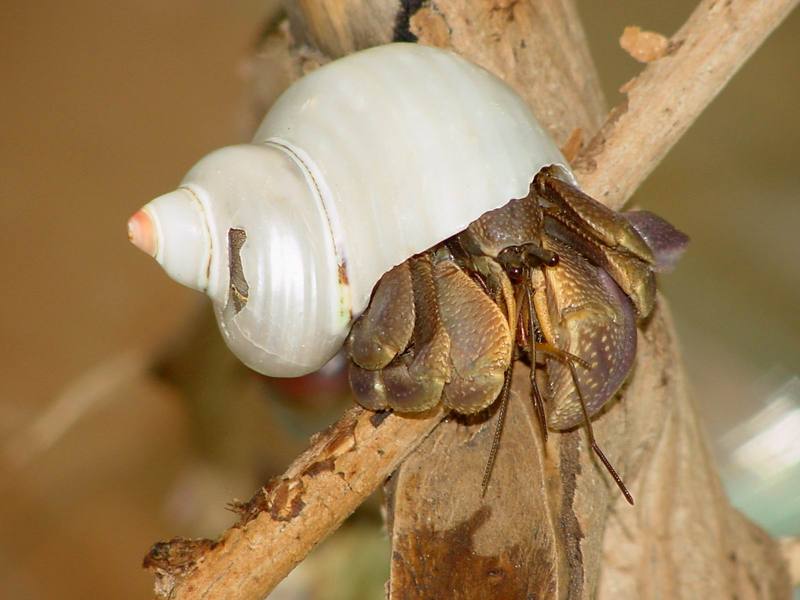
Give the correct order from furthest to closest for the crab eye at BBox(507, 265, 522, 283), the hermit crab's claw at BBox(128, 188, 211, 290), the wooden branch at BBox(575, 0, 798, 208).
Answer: the wooden branch at BBox(575, 0, 798, 208)
the crab eye at BBox(507, 265, 522, 283)
the hermit crab's claw at BBox(128, 188, 211, 290)

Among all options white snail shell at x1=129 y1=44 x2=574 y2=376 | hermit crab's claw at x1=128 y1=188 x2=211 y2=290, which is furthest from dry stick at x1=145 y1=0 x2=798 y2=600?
hermit crab's claw at x1=128 y1=188 x2=211 y2=290

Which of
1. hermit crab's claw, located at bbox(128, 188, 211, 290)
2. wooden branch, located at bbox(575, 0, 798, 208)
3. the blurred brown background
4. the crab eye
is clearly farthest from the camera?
the blurred brown background

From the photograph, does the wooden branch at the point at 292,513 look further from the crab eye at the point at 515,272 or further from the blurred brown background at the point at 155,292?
the blurred brown background at the point at 155,292

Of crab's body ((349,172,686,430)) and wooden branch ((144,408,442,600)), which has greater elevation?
crab's body ((349,172,686,430))

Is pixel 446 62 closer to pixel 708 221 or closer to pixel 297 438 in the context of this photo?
pixel 297 438

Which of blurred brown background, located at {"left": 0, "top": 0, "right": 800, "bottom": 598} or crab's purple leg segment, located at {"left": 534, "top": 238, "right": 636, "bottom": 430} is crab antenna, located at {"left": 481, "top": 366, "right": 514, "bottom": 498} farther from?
blurred brown background, located at {"left": 0, "top": 0, "right": 800, "bottom": 598}

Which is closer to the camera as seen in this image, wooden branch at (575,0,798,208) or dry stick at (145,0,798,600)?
dry stick at (145,0,798,600)

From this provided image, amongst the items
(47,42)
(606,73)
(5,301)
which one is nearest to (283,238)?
(5,301)

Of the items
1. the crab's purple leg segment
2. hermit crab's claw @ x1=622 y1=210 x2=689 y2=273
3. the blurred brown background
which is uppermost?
hermit crab's claw @ x1=622 y1=210 x2=689 y2=273
